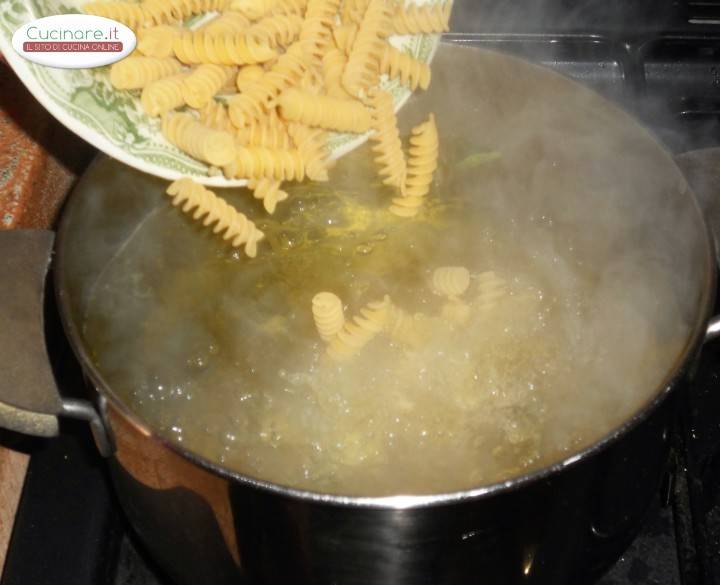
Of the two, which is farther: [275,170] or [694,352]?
[275,170]

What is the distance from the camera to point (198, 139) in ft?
3.25

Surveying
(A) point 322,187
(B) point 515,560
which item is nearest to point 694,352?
(B) point 515,560

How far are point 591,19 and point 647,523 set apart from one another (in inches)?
36.3

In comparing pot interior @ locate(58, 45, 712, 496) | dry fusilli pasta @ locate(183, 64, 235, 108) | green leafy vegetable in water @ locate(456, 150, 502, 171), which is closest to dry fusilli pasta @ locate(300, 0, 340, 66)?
dry fusilli pasta @ locate(183, 64, 235, 108)

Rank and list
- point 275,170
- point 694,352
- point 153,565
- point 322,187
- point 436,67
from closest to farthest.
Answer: point 694,352 → point 275,170 → point 153,565 → point 436,67 → point 322,187

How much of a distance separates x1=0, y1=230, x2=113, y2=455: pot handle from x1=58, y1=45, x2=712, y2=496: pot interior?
0.11ft

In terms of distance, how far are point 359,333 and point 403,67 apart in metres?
0.35

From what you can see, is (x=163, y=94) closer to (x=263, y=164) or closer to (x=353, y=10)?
(x=263, y=164)

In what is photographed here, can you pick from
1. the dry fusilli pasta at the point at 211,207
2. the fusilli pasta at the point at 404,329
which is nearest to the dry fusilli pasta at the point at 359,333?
the fusilli pasta at the point at 404,329

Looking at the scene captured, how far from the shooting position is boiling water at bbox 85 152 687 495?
107cm

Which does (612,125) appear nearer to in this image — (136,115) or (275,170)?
(275,170)

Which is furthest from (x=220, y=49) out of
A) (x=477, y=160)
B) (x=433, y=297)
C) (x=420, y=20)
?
(x=477, y=160)

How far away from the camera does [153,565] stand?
3.72 feet

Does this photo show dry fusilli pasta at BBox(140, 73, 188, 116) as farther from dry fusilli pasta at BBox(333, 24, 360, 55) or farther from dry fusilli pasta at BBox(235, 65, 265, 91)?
dry fusilli pasta at BBox(333, 24, 360, 55)
